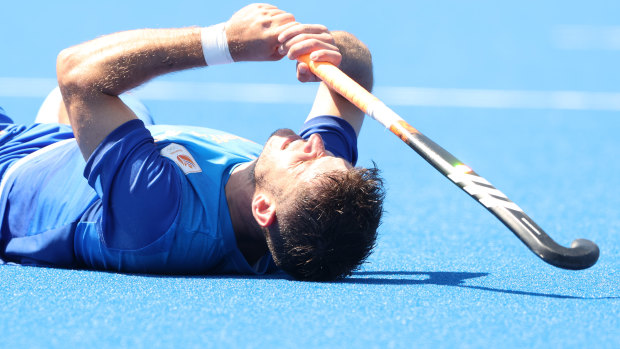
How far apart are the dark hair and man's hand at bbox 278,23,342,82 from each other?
0.61 m

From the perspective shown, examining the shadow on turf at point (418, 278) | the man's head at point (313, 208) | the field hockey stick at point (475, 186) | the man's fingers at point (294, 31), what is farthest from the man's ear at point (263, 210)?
the man's fingers at point (294, 31)

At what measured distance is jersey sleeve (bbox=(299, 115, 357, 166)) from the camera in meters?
4.23

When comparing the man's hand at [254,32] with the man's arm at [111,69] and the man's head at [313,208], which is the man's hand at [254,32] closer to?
the man's arm at [111,69]

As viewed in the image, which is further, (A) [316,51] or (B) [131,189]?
(A) [316,51]

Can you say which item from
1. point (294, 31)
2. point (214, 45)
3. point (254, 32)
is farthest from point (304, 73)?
point (214, 45)

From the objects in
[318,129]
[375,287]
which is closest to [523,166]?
[318,129]

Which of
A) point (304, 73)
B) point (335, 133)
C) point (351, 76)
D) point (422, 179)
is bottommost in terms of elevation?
point (422, 179)

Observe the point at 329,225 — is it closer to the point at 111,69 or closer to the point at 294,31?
the point at 294,31

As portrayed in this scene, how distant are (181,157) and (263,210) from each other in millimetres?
458

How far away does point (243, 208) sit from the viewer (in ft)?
12.5

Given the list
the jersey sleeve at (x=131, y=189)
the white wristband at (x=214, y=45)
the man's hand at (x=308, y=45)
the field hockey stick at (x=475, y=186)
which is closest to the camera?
the field hockey stick at (x=475, y=186)

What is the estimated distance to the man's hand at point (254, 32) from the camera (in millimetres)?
3803

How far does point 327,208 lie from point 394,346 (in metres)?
0.89

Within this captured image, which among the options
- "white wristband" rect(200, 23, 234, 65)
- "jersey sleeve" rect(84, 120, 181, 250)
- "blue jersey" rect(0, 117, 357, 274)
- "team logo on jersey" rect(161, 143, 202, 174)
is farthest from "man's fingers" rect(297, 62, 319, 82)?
"jersey sleeve" rect(84, 120, 181, 250)
